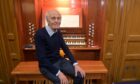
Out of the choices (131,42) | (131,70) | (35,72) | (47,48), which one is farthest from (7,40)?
(131,70)

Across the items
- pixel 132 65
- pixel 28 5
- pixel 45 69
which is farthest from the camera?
pixel 132 65

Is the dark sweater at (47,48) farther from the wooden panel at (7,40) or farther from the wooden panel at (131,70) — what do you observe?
the wooden panel at (131,70)

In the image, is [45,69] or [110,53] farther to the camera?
[110,53]

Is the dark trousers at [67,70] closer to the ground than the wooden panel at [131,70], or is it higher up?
higher up

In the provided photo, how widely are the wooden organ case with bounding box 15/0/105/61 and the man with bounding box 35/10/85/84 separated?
1.77 ft

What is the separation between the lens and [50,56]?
169cm

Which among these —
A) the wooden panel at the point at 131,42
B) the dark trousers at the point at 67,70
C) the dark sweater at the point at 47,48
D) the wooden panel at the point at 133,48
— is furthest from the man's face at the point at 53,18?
the wooden panel at the point at 133,48

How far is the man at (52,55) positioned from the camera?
61.6 inches

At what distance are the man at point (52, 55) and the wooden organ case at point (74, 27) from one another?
0.54m

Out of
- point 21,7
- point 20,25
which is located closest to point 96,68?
point 20,25

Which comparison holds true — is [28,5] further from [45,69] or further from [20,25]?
[45,69]

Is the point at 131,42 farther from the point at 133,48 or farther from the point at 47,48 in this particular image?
the point at 47,48

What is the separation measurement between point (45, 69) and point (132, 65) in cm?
144

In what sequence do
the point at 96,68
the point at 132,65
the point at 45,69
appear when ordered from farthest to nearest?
the point at 132,65 < the point at 96,68 < the point at 45,69
